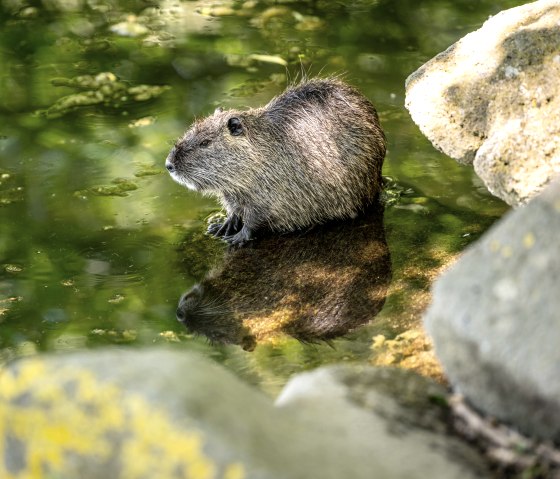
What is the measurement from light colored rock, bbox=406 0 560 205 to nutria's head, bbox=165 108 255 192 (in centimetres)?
109

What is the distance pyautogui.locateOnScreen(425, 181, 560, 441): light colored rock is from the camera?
2.66 metres

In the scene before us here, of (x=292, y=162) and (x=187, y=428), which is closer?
(x=187, y=428)

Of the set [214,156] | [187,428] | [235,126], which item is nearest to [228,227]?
[214,156]

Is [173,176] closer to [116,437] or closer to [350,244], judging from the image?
[350,244]

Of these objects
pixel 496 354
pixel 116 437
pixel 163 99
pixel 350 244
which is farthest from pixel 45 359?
pixel 163 99

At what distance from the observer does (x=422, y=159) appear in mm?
6281

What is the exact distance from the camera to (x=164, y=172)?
6328 millimetres

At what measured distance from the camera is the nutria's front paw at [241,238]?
18.4 ft

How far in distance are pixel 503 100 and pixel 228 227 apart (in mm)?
1808

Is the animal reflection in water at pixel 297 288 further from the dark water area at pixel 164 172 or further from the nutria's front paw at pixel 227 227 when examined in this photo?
the nutria's front paw at pixel 227 227

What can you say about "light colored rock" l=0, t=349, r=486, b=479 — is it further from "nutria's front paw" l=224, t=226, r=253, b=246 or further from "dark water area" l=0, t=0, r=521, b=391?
"nutria's front paw" l=224, t=226, r=253, b=246

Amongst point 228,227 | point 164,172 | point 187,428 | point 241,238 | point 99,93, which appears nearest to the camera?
point 187,428

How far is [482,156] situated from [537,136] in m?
0.27

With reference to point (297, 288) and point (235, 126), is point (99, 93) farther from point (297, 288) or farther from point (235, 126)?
point (297, 288)
